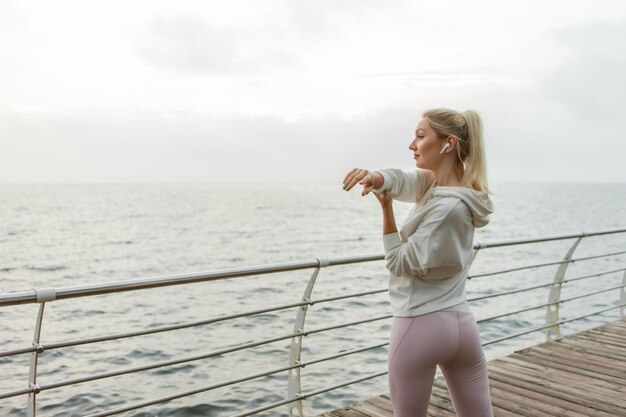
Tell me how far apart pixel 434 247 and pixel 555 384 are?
2.75 metres

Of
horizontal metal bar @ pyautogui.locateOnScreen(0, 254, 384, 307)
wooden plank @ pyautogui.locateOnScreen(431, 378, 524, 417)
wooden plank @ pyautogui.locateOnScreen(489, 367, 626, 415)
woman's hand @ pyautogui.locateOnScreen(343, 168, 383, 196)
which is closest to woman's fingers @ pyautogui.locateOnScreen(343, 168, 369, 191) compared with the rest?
woman's hand @ pyautogui.locateOnScreen(343, 168, 383, 196)

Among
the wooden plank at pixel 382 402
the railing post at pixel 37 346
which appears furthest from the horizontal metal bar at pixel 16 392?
the wooden plank at pixel 382 402

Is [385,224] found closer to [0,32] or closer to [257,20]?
[257,20]

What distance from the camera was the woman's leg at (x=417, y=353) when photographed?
208cm

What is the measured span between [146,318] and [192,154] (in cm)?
6154

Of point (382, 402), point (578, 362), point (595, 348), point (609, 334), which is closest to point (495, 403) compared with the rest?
point (382, 402)

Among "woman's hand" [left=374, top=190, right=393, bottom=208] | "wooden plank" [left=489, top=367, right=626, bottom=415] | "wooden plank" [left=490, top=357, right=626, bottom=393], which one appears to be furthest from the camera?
"wooden plank" [left=490, top=357, right=626, bottom=393]

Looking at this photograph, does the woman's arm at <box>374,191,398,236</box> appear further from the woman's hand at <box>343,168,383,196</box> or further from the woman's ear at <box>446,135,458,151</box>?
the woman's ear at <box>446,135,458,151</box>

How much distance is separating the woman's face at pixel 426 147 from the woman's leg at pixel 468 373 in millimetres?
501

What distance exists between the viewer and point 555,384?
4219mm

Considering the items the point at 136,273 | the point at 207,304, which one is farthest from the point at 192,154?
the point at 207,304

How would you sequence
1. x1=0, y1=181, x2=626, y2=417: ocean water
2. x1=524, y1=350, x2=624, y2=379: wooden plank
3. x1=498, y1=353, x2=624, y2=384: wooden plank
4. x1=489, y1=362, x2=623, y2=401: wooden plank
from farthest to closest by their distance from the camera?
x1=0, y1=181, x2=626, y2=417: ocean water
x1=524, y1=350, x2=624, y2=379: wooden plank
x1=498, y1=353, x2=624, y2=384: wooden plank
x1=489, y1=362, x2=623, y2=401: wooden plank

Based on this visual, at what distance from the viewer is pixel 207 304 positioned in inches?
704

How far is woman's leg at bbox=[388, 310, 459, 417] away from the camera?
2082 millimetres
